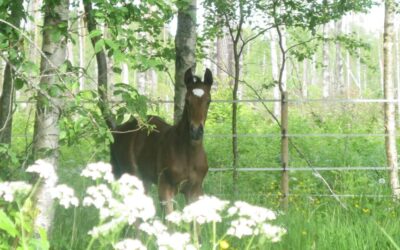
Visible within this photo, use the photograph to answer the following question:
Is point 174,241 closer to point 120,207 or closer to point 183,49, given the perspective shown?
point 120,207

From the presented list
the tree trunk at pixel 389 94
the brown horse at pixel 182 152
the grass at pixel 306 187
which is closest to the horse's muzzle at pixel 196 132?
the brown horse at pixel 182 152

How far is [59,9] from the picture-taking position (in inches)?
173

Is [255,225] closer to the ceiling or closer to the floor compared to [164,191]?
closer to the ceiling

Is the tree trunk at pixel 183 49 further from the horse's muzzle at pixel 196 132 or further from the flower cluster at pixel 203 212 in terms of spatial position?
the flower cluster at pixel 203 212

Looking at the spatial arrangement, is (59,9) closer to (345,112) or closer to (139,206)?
(139,206)

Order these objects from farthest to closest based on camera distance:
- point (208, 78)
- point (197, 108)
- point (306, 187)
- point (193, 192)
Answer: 1. point (306, 187)
2. point (193, 192)
3. point (208, 78)
4. point (197, 108)

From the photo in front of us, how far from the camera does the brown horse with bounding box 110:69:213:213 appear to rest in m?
5.80

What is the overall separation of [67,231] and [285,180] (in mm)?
3974

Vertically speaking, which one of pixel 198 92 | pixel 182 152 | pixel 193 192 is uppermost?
pixel 198 92

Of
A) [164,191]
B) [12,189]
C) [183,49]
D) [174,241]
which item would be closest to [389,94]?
[183,49]

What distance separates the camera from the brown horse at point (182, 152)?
5801 millimetres

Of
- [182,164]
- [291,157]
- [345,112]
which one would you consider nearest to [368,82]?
[345,112]

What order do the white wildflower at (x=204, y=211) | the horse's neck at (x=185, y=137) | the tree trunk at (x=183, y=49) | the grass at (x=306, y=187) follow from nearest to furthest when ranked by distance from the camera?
the white wildflower at (x=204, y=211) < the grass at (x=306, y=187) < the horse's neck at (x=185, y=137) < the tree trunk at (x=183, y=49)

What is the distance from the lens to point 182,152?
20.5 ft
